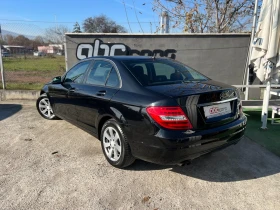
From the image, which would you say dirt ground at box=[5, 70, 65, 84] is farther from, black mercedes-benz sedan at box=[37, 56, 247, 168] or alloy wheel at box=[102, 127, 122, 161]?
alloy wheel at box=[102, 127, 122, 161]

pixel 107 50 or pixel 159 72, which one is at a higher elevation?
pixel 107 50

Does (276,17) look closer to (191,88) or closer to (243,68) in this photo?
(243,68)

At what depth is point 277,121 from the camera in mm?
5426

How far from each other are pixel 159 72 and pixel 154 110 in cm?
97

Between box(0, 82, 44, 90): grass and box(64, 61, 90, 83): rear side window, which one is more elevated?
box(64, 61, 90, 83): rear side window

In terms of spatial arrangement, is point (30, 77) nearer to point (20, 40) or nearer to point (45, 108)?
point (20, 40)

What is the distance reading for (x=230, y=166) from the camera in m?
3.26

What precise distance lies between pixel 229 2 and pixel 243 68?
122 inches

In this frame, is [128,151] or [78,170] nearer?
[128,151]

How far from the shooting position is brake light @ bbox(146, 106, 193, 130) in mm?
2471

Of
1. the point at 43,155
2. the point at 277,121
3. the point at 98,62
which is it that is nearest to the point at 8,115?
the point at 43,155

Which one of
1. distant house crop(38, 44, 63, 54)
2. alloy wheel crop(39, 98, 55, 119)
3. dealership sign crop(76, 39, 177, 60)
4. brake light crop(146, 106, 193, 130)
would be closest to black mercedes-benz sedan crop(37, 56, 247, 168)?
brake light crop(146, 106, 193, 130)

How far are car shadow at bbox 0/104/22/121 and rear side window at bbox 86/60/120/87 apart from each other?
11.2ft

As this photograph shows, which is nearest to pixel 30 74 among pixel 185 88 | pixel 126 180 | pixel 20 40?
pixel 20 40
